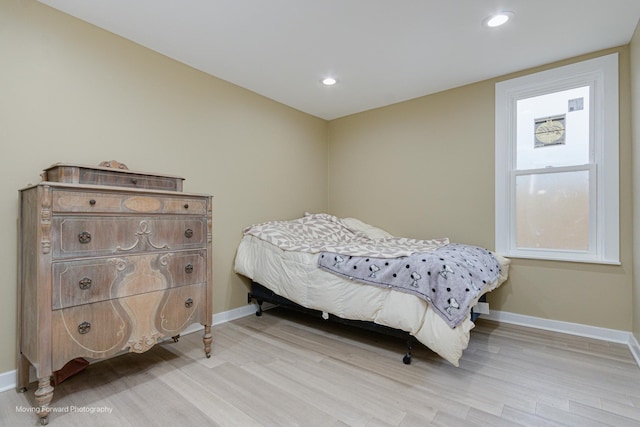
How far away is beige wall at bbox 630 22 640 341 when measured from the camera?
6.98 ft

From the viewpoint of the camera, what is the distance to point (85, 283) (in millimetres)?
1590

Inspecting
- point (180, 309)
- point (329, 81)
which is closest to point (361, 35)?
point (329, 81)

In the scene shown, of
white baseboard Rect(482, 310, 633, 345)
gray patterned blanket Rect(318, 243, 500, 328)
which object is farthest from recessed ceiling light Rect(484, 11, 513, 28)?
white baseboard Rect(482, 310, 633, 345)

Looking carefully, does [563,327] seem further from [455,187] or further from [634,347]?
[455,187]

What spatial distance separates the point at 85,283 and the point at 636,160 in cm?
360

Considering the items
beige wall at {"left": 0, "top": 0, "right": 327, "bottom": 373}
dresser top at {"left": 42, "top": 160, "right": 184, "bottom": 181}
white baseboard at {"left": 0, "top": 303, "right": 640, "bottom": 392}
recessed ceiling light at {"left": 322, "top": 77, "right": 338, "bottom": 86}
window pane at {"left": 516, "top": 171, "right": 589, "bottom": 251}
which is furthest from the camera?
recessed ceiling light at {"left": 322, "top": 77, "right": 338, "bottom": 86}

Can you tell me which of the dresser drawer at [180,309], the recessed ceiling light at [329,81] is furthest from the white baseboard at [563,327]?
the recessed ceiling light at [329,81]

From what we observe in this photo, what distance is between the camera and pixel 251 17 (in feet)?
6.70

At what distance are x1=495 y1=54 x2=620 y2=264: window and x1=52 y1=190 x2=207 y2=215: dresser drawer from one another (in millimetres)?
2703

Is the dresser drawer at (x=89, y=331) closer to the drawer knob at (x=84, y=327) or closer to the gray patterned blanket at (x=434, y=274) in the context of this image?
the drawer knob at (x=84, y=327)

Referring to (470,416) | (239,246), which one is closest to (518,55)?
(470,416)

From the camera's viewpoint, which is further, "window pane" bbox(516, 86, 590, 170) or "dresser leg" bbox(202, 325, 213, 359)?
"window pane" bbox(516, 86, 590, 170)

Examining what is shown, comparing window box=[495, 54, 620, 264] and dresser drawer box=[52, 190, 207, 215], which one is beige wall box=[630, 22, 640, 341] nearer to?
window box=[495, 54, 620, 264]

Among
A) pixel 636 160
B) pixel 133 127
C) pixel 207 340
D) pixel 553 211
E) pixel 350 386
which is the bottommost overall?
pixel 350 386
